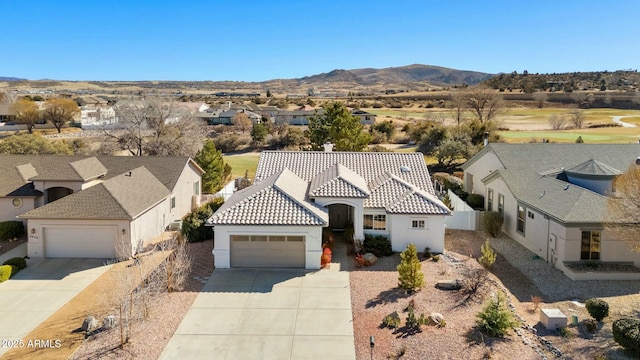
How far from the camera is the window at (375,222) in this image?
906 inches

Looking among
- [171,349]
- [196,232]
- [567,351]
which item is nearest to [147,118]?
[196,232]

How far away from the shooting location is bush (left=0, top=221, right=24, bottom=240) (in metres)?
24.3

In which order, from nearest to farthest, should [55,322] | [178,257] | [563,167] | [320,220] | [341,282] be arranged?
[55,322] → [178,257] → [341,282] → [320,220] → [563,167]

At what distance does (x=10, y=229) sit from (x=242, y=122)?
65.1m

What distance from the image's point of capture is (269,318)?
1549cm

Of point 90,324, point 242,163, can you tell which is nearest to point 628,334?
point 90,324

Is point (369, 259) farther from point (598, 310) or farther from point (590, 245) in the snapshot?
point (590, 245)

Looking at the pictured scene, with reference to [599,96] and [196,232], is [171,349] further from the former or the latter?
[599,96]

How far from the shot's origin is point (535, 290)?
59.1 ft

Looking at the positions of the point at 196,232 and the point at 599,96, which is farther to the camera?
the point at 599,96

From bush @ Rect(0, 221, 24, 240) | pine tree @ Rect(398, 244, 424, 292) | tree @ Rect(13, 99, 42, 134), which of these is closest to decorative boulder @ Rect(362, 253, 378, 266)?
pine tree @ Rect(398, 244, 424, 292)

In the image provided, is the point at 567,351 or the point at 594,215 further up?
the point at 594,215

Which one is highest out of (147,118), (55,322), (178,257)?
(147,118)

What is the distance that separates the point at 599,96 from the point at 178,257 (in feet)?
383
